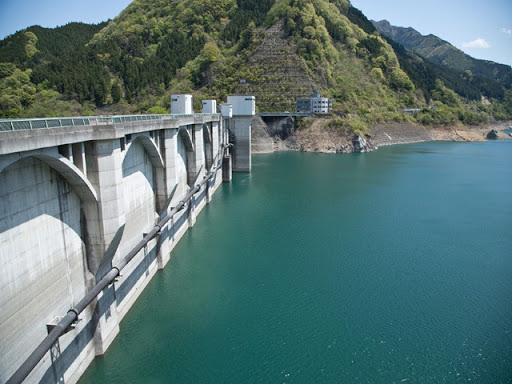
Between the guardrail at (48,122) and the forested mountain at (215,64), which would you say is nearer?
the guardrail at (48,122)

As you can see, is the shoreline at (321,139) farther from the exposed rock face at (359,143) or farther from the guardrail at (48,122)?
the guardrail at (48,122)

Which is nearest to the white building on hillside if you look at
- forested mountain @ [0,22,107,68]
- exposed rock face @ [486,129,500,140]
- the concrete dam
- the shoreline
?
the shoreline

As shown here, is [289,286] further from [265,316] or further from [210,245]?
[210,245]

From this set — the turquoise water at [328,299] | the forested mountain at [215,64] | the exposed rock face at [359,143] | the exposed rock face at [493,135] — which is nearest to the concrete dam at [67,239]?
the turquoise water at [328,299]

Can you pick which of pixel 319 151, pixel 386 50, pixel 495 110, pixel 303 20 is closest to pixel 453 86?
pixel 495 110

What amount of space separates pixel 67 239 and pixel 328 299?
12766 mm

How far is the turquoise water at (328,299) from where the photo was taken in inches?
605

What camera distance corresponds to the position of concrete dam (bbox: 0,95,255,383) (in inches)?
430

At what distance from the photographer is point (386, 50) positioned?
111062 mm

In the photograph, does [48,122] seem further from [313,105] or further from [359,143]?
[313,105]

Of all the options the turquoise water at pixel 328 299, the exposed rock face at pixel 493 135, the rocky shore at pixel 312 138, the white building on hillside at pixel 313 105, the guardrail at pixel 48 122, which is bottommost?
the turquoise water at pixel 328 299

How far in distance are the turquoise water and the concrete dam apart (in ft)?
6.02

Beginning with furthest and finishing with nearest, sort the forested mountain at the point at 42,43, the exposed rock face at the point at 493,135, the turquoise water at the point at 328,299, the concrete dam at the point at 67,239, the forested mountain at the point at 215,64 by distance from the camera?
the exposed rock face at the point at 493,135 → the forested mountain at the point at 42,43 → the forested mountain at the point at 215,64 → the turquoise water at the point at 328,299 → the concrete dam at the point at 67,239

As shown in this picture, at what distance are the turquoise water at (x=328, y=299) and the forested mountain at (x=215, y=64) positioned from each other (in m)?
49.7
